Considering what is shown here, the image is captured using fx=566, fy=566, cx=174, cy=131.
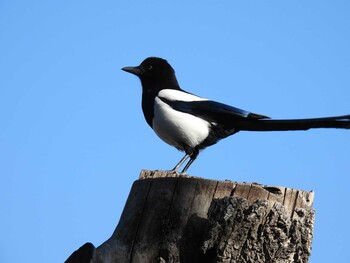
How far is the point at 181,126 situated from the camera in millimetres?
4652

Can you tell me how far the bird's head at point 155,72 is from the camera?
530 centimetres

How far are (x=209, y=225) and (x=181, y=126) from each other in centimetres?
208

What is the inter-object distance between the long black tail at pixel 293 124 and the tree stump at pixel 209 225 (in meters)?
1.14

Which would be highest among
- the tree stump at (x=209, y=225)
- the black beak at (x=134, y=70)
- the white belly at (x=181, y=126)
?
the black beak at (x=134, y=70)

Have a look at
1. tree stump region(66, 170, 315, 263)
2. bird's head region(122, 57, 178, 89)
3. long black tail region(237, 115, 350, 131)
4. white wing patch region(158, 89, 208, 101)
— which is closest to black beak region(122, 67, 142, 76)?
bird's head region(122, 57, 178, 89)

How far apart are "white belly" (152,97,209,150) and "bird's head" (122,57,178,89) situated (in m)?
0.58

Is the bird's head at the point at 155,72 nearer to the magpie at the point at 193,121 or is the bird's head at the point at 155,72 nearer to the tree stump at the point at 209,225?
the magpie at the point at 193,121

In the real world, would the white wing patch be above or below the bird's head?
below

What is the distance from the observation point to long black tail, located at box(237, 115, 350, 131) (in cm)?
379

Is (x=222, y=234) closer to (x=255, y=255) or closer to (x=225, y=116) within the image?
(x=255, y=255)

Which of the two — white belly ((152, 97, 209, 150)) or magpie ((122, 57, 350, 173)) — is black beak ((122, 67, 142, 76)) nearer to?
magpie ((122, 57, 350, 173))

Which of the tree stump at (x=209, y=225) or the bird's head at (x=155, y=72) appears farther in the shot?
the bird's head at (x=155, y=72)

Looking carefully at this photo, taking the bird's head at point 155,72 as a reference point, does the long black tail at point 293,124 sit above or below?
below

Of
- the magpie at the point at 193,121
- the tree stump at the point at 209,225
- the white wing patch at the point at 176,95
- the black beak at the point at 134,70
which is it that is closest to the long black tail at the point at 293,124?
the magpie at the point at 193,121
